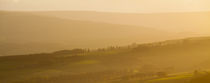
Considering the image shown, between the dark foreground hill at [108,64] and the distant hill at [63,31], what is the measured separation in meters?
50.4

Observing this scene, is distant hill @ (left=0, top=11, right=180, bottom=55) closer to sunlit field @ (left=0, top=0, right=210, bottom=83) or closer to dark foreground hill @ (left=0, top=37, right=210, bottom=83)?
sunlit field @ (left=0, top=0, right=210, bottom=83)

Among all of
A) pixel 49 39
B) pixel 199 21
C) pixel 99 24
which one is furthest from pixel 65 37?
pixel 199 21

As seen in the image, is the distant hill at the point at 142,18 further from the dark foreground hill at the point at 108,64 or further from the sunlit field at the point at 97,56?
the dark foreground hill at the point at 108,64

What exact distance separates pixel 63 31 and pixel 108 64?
8153 cm

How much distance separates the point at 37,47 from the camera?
8500cm

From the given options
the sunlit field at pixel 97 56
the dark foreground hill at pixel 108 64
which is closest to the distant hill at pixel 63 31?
the sunlit field at pixel 97 56

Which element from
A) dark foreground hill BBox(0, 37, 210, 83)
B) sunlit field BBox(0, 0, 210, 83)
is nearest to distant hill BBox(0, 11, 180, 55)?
sunlit field BBox(0, 0, 210, 83)

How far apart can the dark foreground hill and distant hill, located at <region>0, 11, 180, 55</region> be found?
5038cm

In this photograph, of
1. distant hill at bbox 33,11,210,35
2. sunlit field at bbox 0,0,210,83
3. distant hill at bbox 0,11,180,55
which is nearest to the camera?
sunlit field at bbox 0,0,210,83

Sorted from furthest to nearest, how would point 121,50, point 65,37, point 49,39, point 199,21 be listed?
point 199,21
point 65,37
point 49,39
point 121,50

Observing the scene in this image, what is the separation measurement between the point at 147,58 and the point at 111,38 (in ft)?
204

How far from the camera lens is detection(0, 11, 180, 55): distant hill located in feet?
341

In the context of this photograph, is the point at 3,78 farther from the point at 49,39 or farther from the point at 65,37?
the point at 65,37

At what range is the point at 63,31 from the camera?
123 m
